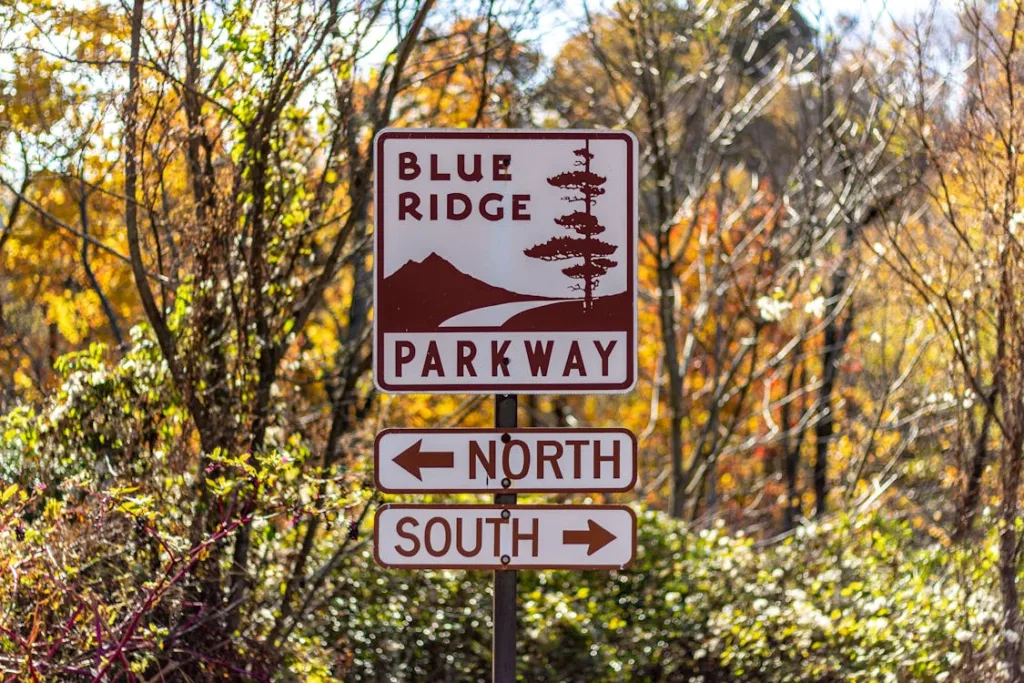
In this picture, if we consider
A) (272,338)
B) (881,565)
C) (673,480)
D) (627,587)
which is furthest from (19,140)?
(673,480)

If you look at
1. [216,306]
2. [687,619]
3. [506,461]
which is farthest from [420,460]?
[687,619]

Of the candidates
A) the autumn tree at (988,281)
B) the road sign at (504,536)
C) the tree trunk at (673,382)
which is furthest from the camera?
the tree trunk at (673,382)

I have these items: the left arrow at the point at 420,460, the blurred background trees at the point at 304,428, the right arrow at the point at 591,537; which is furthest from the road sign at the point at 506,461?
the blurred background trees at the point at 304,428

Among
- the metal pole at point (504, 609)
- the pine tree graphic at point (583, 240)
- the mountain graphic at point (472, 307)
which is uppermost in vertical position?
the pine tree graphic at point (583, 240)

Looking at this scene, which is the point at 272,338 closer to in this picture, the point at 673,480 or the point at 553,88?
the point at 553,88

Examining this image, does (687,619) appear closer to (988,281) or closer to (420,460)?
(988,281)

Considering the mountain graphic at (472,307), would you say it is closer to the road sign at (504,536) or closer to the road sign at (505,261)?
the road sign at (505,261)

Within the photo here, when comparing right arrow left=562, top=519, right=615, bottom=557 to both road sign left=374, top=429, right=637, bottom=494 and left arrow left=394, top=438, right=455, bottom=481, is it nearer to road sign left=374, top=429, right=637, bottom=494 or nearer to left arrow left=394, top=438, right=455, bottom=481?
road sign left=374, top=429, right=637, bottom=494

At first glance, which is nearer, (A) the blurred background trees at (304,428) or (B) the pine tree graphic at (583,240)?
(B) the pine tree graphic at (583,240)

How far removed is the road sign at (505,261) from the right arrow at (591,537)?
1.32ft

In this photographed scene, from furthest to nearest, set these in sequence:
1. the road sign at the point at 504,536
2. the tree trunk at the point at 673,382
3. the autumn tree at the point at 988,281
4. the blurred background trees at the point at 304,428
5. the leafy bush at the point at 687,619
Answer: the tree trunk at the point at 673,382, the leafy bush at the point at 687,619, the autumn tree at the point at 988,281, the blurred background trees at the point at 304,428, the road sign at the point at 504,536

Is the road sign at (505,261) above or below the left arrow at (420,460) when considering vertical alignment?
above

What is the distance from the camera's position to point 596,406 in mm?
26391

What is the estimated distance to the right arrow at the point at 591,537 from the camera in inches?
135
